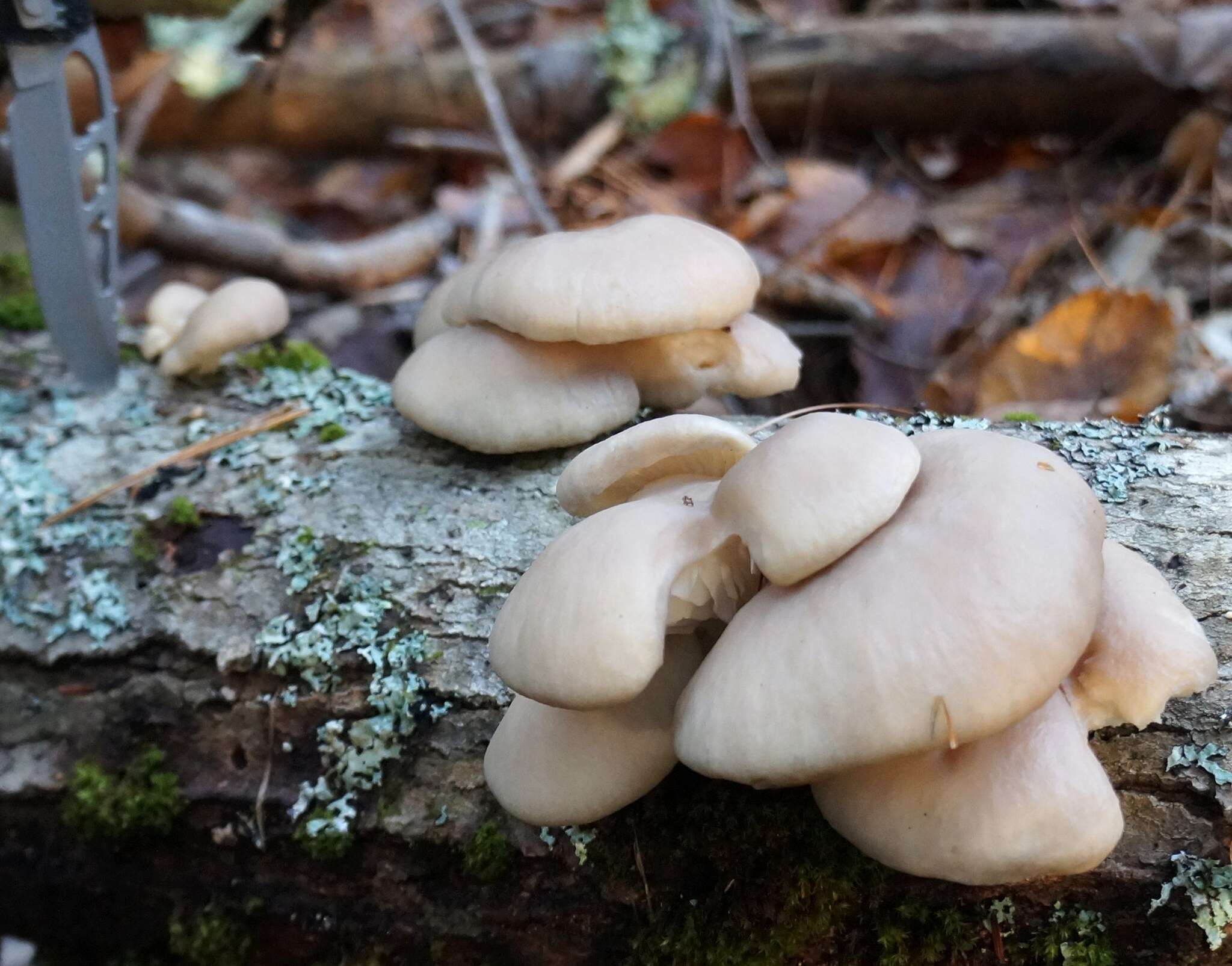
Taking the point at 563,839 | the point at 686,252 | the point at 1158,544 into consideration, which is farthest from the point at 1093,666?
the point at 686,252

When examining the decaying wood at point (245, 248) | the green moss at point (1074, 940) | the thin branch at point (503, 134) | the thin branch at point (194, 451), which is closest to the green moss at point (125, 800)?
the thin branch at point (194, 451)

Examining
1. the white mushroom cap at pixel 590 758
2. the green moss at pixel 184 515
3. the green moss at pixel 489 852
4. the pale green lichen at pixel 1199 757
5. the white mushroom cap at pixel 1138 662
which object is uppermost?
the white mushroom cap at pixel 1138 662

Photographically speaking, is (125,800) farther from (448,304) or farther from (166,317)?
(166,317)

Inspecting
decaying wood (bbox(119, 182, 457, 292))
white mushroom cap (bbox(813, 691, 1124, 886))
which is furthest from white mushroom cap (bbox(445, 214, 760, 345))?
decaying wood (bbox(119, 182, 457, 292))

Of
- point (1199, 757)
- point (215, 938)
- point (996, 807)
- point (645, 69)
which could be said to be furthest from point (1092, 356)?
point (645, 69)

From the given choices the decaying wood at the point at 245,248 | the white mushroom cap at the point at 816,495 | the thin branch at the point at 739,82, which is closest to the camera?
the white mushroom cap at the point at 816,495

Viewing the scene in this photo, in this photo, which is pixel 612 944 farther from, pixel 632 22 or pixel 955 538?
pixel 632 22

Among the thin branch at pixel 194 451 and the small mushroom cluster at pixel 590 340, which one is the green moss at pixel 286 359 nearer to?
the thin branch at pixel 194 451
